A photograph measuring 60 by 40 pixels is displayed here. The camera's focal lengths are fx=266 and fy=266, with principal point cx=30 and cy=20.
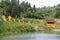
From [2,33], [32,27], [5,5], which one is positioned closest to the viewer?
[2,33]

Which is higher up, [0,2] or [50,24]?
[0,2]

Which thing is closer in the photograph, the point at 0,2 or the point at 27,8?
the point at 0,2

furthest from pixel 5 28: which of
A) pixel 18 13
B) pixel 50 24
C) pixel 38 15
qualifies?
pixel 38 15

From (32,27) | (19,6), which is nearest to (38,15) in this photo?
(19,6)

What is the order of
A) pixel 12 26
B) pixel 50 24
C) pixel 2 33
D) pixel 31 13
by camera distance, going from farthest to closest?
pixel 31 13, pixel 50 24, pixel 12 26, pixel 2 33

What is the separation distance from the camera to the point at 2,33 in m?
37.7

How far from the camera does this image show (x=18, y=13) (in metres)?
61.7

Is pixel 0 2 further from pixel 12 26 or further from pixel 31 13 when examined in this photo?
pixel 12 26

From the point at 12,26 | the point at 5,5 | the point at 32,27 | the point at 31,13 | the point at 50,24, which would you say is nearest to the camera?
the point at 12,26

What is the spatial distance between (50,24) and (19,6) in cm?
988

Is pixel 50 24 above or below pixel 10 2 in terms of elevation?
below

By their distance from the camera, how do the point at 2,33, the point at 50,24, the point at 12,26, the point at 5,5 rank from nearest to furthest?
the point at 2,33
the point at 12,26
the point at 50,24
the point at 5,5

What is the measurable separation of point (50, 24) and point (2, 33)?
19.9 meters

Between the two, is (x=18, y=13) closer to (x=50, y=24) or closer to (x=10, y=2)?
(x=10, y=2)
